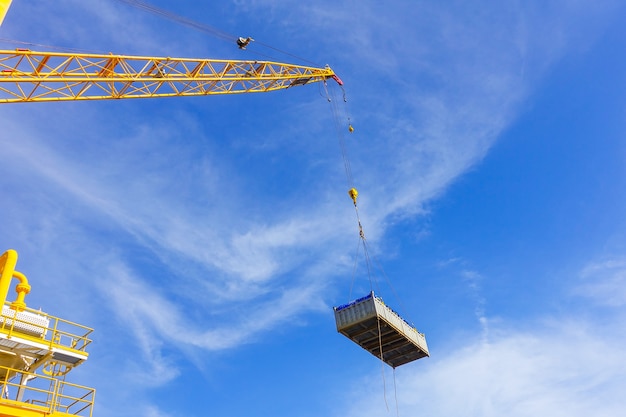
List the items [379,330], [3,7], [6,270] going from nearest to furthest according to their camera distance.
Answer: [6,270] → [3,7] → [379,330]

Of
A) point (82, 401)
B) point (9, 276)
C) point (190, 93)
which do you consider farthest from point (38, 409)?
point (190, 93)

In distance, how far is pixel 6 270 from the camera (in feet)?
84.8

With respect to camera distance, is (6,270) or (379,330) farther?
(379,330)

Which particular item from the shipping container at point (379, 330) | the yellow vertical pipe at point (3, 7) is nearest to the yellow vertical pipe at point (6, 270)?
the yellow vertical pipe at point (3, 7)

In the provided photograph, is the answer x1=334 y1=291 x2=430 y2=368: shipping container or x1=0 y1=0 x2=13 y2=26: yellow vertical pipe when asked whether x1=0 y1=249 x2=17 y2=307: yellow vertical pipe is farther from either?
x1=334 y1=291 x2=430 y2=368: shipping container

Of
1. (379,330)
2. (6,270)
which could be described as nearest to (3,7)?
(6,270)

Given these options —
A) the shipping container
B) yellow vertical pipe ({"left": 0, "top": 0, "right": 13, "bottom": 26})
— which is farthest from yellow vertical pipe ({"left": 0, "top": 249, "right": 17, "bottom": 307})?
the shipping container

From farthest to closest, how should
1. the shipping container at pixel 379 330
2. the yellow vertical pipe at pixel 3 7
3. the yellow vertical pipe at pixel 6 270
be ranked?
the shipping container at pixel 379 330
the yellow vertical pipe at pixel 3 7
the yellow vertical pipe at pixel 6 270

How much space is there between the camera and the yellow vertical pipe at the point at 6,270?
25375 millimetres

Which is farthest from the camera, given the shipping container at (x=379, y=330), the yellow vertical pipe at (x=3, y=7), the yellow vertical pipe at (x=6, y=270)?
the shipping container at (x=379, y=330)

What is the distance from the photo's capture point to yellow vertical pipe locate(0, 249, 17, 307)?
2538 cm

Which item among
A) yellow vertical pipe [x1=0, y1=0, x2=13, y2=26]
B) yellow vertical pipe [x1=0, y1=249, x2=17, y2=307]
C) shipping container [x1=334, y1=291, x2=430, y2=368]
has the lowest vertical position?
yellow vertical pipe [x1=0, y1=249, x2=17, y2=307]

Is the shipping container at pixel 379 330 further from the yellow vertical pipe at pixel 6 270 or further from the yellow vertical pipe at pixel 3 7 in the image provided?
the yellow vertical pipe at pixel 3 7

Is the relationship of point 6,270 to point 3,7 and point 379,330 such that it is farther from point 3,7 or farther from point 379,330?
point 379,330
